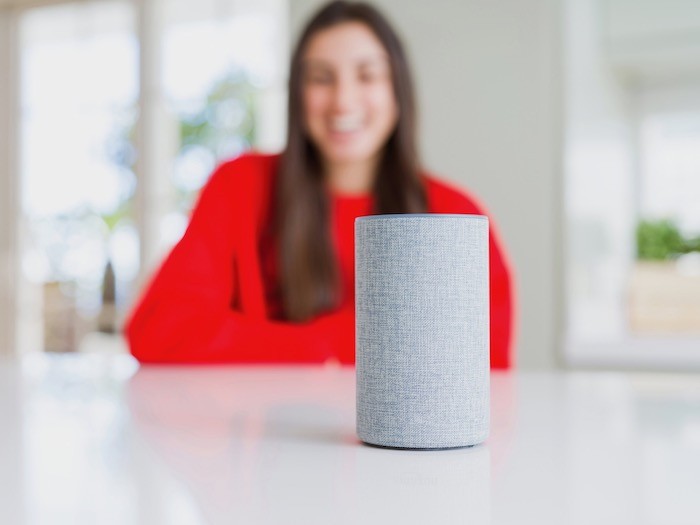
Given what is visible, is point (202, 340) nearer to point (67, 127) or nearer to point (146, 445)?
point (146, 445)

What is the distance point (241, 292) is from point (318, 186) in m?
0.27

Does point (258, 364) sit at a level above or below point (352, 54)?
below

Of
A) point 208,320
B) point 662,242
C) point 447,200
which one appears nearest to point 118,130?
point 662,242

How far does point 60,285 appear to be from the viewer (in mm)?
4430

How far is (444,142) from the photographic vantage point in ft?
9.14

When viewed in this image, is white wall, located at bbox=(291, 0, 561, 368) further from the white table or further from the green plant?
the white table

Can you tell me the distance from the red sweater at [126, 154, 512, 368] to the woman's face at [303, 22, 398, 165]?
Result: 13 cm

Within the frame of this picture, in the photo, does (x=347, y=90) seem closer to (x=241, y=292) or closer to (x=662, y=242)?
(x=241, y=292)

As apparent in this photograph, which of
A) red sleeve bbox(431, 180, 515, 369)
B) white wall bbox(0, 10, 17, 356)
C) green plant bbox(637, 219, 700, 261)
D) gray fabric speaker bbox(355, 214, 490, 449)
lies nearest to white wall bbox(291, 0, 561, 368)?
green plant bbox(637, 219, 700, 261)

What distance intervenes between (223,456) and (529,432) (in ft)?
0.83

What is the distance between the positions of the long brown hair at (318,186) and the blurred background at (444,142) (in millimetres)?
859

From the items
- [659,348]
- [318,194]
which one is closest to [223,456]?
[318,194]

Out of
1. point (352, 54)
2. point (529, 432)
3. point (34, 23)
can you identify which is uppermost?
point (34, 23)

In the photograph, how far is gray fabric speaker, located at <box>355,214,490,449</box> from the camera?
0.58 meters
